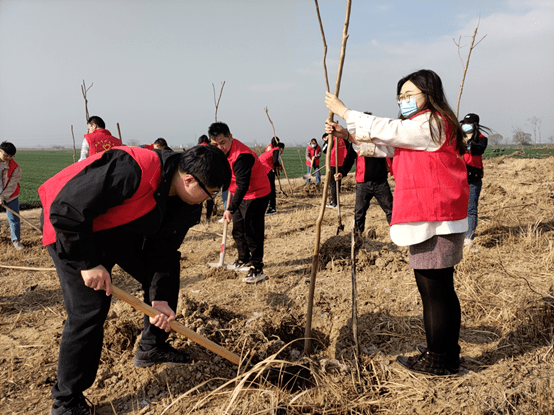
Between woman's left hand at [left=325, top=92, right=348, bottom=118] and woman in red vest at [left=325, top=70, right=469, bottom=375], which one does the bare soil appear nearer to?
woman in red vest at [left=325, top=70, right=469, bottom=375]

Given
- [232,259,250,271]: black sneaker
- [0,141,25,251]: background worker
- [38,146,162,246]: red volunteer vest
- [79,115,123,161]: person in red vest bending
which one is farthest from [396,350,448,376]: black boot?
[0,141,25,251]: background worker

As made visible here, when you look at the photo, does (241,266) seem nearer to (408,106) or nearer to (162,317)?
(162,317)

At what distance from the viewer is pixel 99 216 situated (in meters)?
1.82

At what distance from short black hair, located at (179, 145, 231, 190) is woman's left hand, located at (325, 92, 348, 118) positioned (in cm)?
60

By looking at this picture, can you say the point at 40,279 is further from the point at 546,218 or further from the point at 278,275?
the point at 546,218

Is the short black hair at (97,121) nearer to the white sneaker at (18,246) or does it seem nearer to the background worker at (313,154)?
the white sneaker at (18,246)

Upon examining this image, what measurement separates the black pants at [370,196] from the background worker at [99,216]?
3374 mm

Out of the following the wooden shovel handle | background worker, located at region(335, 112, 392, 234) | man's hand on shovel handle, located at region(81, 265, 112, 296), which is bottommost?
the wooden shovel handle

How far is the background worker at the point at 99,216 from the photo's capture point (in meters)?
1.65

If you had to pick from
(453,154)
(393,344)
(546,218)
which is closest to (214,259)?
(393,344)

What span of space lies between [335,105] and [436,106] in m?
0.50

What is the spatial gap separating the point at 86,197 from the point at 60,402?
111cm

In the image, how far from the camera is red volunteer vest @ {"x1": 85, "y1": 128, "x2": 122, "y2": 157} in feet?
17.3

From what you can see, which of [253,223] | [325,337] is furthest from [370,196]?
[325,337]
